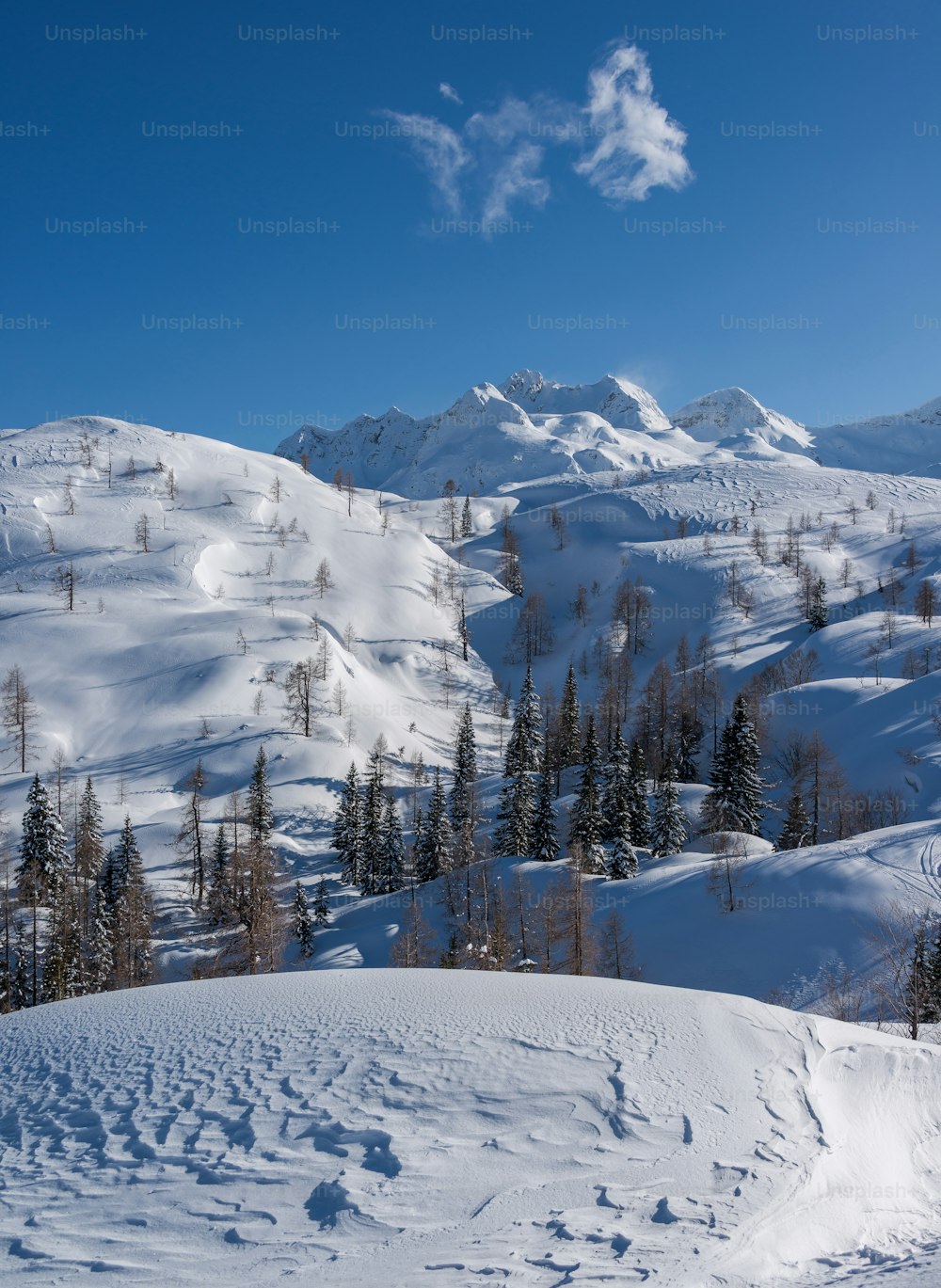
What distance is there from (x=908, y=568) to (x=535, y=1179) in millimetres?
135930

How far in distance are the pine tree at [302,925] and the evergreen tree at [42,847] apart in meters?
13.1

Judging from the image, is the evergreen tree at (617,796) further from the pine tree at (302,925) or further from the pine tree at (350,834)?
the pine tree at (302,925)

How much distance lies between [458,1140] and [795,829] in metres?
44.0

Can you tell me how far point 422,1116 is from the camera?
24.0 ft

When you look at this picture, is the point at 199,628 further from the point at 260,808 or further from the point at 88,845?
the point at 88,845

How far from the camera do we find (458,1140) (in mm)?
7062

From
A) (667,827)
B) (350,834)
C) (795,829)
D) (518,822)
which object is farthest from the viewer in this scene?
(350,834)

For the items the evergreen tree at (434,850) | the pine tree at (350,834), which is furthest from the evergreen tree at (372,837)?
the evergreen tree at (434,850)

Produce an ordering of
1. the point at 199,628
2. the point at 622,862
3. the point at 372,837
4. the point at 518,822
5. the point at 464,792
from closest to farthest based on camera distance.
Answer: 1. the point at 622,862
2. the point at 518,822
3. the point at 372,837
4. the point at 464,792
5. the point at 199,628

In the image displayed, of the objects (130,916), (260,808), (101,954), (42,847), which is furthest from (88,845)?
(101,954)

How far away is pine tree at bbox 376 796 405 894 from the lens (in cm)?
4678

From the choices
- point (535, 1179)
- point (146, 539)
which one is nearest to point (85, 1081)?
point (535, 1179)

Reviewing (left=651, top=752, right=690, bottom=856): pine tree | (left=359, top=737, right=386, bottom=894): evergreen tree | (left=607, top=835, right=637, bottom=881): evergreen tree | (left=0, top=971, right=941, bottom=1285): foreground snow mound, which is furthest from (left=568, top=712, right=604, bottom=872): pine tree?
(left=0, top=971, right=941, bottom=1285): foreground snow mound

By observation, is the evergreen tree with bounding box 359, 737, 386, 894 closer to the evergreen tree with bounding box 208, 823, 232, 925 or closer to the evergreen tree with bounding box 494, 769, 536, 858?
the evergreen tree with bounding box 494, 769, 536, 858
